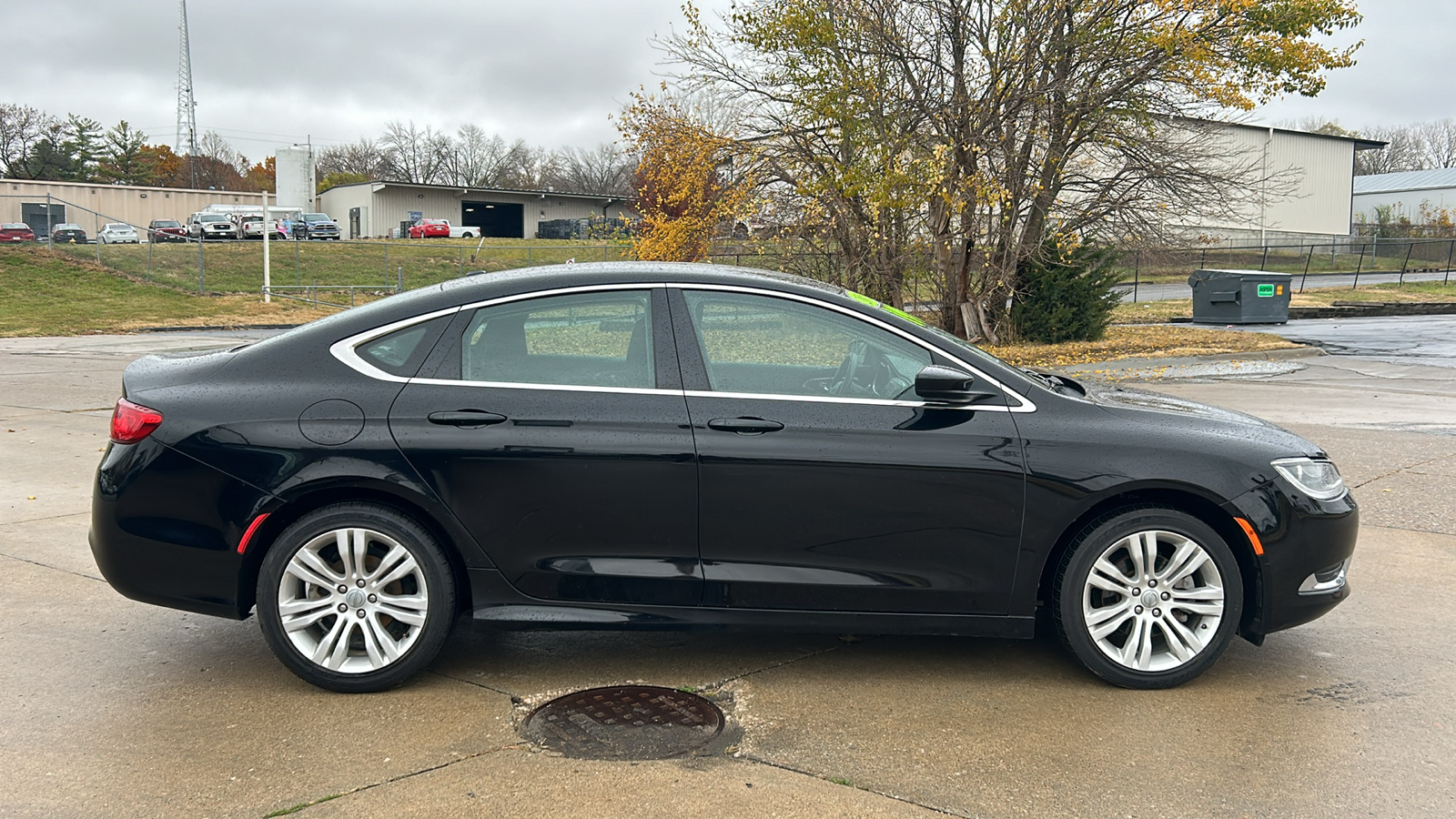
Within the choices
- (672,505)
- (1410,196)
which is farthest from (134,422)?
(1410,196)

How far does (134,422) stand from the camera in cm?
432

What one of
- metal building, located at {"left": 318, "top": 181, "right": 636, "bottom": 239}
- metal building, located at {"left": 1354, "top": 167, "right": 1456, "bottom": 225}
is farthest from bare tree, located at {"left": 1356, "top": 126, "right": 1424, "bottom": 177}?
metal building, located at {"left": 318, "top": 181, "right": 636, "bottom": 239}

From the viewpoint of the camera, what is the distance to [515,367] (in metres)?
4.41

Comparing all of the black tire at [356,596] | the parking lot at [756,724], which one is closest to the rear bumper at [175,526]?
the black tire at [356,596]

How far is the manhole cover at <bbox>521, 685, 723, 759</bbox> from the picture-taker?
3816mm

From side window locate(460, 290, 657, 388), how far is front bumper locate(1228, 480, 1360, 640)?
235 cm

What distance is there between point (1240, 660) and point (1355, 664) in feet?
1.48

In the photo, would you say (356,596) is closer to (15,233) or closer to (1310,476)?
(1310,476)

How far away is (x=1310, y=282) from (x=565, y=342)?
150ft

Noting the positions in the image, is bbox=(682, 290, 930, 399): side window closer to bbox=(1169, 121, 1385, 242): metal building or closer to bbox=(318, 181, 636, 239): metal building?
bbox=(1169, 121, 1385, 242): metal building

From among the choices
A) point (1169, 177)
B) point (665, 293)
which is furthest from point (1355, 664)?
point (1169, 177)

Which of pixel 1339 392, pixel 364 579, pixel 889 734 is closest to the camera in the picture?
pixel 889 734

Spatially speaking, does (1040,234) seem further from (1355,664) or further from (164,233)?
(164,233)

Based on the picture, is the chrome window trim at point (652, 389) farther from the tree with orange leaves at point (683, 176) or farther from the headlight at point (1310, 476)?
the tree with orange leaves at point (683, 176)
